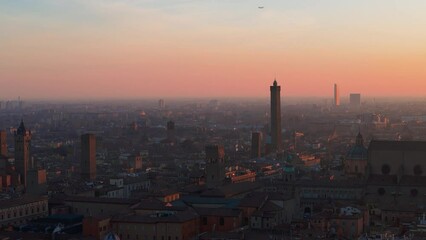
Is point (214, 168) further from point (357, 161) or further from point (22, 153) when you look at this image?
point (22, 153)

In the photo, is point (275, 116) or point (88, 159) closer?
point (88, 159)

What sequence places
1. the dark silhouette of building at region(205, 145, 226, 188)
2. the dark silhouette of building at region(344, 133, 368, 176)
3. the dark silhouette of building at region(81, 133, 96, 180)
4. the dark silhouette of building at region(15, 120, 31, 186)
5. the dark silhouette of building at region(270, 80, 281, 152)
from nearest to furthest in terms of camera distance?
the dark silhouette of building at region(344, 133, 368, 176), the dark silhouette of building at region(205, 145, 226, 188), the dark silhouette of building at region(15, 120, 31, 186), the dark silhouette of building at region(81, 133, 96, 180), the dark silhouette of building at region(270, 80, 281, 152)

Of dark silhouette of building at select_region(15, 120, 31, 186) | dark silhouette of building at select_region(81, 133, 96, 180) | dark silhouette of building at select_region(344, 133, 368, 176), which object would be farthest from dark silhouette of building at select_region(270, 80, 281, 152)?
dark silhouette of building at select_region(344, 133, 368, 176)

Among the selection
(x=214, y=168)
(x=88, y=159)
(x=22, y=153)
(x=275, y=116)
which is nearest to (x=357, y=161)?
(x=214, y=168)

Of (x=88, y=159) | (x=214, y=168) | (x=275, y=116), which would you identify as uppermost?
(x=275, y=116)

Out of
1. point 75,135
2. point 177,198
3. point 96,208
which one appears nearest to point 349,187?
point 177,198

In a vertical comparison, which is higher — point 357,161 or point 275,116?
point 275,116

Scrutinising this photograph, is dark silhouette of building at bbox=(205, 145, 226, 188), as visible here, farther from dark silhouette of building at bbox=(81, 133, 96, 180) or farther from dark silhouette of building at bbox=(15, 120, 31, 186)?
dark silhouette of building at bbox=(15, 120, 31, 186)

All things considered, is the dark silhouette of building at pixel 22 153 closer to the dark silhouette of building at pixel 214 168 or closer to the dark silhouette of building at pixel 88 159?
the dark silhouette of building at pixel 88 159

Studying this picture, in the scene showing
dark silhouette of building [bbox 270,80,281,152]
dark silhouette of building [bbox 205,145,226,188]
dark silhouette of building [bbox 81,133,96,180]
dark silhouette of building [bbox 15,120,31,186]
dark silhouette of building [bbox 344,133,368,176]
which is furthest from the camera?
dark silhouette of building [bbox 270,80,281,152]

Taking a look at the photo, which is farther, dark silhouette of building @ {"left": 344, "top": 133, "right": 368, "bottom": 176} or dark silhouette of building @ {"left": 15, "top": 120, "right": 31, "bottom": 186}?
dark silhouette of building @ {"left": 15, "top": 120, "right": 31, "bottom": 186}
